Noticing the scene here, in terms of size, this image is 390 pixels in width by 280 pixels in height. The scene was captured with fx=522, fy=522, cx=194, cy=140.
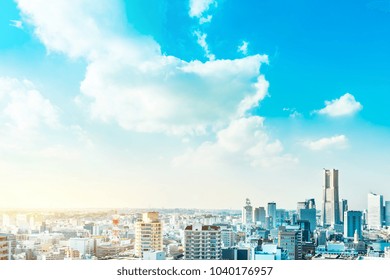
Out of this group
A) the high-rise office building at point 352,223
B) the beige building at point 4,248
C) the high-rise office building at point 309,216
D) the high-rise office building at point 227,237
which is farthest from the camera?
the high-rise office building at point 309,216

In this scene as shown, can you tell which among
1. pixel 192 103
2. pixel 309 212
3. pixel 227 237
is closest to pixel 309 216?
pixel 309 212

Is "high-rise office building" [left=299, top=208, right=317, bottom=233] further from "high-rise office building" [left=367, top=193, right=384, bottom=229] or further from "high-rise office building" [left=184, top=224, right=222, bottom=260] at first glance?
"high-rise office building" [left=184, top=224, right=222, bottom=260]

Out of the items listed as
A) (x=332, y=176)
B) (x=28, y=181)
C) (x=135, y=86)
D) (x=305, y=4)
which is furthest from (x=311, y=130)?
(x=28, y=181)

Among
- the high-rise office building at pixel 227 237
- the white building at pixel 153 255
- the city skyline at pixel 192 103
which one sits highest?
the city skyline at pixel 192 103

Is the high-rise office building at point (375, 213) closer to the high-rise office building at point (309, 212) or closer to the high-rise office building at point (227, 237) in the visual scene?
the high-rise office building at point (309, 212)

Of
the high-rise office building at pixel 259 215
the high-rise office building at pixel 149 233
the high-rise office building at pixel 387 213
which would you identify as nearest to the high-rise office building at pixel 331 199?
the high-rise office building at pixel 387 213

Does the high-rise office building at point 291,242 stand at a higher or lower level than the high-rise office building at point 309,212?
lower

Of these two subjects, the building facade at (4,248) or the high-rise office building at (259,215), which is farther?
the high-rise office building at (259,215)

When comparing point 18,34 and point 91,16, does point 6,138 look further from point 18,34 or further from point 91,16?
point 91,16
